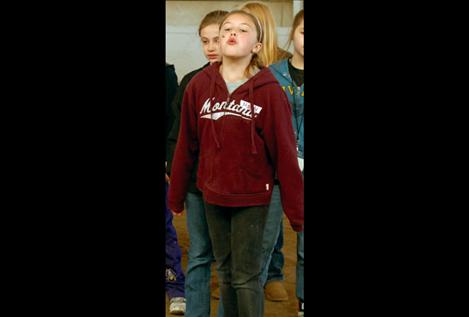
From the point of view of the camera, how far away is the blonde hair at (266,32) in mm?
1757

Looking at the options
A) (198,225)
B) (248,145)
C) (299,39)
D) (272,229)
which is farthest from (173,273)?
(299,39)

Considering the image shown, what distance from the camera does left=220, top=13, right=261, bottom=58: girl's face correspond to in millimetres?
1706

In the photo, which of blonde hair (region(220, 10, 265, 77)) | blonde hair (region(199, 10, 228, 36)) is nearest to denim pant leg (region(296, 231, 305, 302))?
blonde hair (region(220, 10, 265, 77))

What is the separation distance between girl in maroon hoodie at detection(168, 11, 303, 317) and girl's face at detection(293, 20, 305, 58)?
118mm

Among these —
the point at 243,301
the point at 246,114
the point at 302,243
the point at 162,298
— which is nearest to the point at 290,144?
the point at 246,114

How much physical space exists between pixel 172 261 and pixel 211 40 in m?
0.59

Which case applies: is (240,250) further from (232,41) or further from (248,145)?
(232,41)

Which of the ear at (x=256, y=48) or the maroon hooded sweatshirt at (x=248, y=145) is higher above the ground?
the ear at (x=256, y=48)

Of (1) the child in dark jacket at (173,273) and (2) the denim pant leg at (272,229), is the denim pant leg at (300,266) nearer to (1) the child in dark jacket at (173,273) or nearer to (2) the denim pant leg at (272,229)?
(2) the denim pant leg at (272,229)

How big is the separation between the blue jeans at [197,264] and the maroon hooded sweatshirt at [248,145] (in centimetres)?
7

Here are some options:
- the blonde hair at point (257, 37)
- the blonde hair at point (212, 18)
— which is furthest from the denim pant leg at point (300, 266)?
the blonde hair at point (212, 18)

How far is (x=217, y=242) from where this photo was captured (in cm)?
172

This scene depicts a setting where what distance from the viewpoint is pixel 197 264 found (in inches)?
70.1
